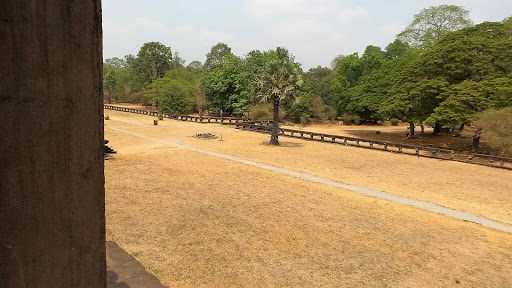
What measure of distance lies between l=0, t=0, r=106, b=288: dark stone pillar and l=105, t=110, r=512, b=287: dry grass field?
15.7 ft

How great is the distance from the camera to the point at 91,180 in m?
0.97

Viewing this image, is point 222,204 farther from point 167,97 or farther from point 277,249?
point 167,97

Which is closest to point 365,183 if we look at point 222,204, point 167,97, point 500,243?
point 500,243

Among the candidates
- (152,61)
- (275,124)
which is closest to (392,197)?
(275,124)

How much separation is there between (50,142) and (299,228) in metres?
7.68

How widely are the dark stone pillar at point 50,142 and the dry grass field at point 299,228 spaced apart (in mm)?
4792

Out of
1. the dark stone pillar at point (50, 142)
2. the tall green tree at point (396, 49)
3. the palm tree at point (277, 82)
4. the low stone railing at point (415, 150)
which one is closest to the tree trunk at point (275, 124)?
the palm tree at point (277, 82)

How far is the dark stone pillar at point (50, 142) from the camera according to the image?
77 centimetres

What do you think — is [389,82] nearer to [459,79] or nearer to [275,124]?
[459,79]

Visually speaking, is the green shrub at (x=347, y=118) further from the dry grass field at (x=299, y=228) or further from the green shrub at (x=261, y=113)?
the dry grass field at (x=299, y=228)

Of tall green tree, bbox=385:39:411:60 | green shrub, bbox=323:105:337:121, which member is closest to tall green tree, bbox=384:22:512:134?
green shrub, bbox=323:105:337:121

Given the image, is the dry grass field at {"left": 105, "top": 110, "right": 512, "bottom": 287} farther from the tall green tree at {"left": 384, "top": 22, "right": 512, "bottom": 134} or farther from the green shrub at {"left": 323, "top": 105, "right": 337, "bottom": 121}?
the green shrub at {"left": 323, "top": 105, "right": 337, "bottom": 121}

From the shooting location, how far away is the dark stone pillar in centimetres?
77

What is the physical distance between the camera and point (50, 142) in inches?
33.5
